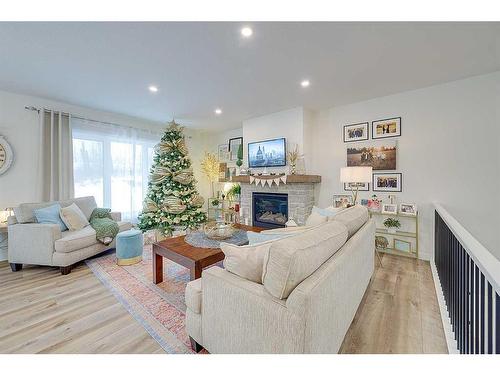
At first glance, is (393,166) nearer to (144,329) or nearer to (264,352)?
(264,352)

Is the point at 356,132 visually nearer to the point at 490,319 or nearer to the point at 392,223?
the point at 392,223

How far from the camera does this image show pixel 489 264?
2.74ft

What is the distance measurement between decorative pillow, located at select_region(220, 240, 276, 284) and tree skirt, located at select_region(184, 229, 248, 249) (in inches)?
39.0

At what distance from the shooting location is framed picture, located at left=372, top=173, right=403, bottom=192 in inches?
129

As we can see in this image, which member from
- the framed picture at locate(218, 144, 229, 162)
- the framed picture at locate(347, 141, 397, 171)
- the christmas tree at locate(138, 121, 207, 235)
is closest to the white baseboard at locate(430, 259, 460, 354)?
the framed picture at locate(347, 141, 397, 171)

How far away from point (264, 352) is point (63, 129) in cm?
452

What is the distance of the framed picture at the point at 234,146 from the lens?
530 cm

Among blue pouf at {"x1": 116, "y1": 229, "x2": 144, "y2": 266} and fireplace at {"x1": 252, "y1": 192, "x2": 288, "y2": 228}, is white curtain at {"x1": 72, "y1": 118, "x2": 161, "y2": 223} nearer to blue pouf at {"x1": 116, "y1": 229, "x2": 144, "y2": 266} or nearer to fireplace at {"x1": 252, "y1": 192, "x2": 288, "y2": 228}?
blue pouf at {"x1": 116, "y1": 229, "x2": 144, "y2": 266}

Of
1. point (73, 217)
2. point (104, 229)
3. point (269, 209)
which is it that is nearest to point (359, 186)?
point (269, 209)

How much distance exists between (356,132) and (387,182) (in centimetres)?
96

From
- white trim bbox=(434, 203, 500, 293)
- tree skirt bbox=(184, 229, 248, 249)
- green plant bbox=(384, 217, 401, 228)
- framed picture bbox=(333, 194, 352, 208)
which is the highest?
framed picture bbox=(333, 194, 352, 208)

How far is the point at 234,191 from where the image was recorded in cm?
521

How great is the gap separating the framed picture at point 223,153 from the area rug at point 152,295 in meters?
3.17

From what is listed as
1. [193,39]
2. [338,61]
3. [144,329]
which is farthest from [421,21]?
[144,329]
